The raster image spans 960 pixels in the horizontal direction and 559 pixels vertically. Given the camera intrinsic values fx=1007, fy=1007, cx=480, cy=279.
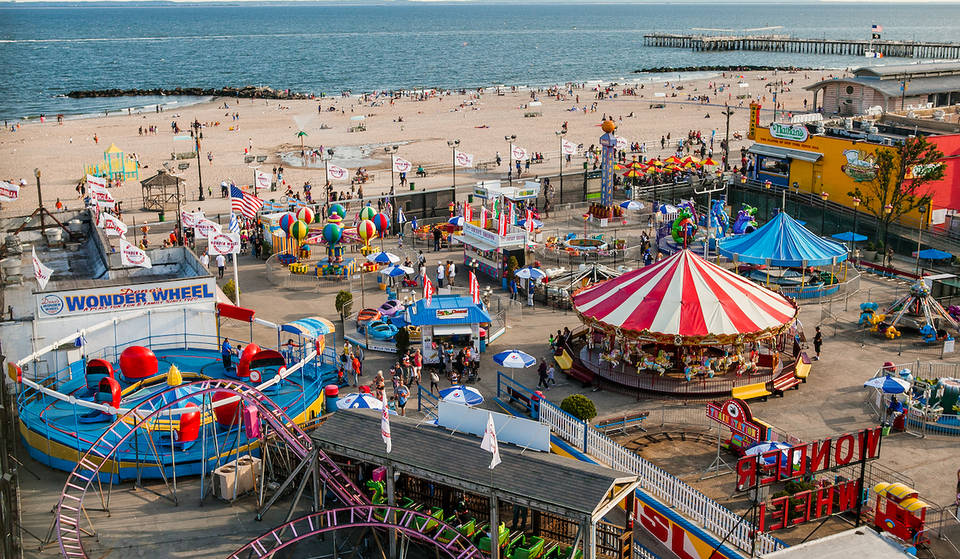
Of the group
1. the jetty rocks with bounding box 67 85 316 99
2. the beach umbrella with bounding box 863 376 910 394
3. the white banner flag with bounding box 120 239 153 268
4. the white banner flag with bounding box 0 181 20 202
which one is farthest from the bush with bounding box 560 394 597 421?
the jetty rocks with bounding box 67 85 316 99

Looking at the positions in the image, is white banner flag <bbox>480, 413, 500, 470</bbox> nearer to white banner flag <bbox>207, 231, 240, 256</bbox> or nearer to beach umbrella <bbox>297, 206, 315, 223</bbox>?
white banner flag <bbox>207, 231, 240, 256</bbox>

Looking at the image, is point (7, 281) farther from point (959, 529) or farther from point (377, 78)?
point (377, 78)

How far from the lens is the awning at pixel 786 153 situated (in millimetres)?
52125

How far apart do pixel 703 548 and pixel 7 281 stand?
24.9m

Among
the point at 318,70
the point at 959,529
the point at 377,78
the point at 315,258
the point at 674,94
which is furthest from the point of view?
the point at 318,70

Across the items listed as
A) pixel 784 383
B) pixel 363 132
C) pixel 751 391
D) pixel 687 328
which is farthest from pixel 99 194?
pixel 363 132

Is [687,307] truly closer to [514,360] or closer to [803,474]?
[514,360]

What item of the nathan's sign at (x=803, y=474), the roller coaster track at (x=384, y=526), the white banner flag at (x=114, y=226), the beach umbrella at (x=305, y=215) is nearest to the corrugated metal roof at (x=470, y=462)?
the roller coaster track at (x=384, y=526)

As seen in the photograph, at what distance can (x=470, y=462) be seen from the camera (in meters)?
19.6

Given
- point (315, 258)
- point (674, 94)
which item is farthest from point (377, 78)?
point (315, 258)

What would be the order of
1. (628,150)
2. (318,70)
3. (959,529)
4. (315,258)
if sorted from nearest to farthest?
(959,529)
(315,258)
(628,150)
(318,70)

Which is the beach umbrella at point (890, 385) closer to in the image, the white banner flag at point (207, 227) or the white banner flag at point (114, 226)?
the white banner flag at point (207, 227)

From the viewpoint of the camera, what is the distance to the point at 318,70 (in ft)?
541

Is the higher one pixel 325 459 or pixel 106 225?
pixel 106 225
